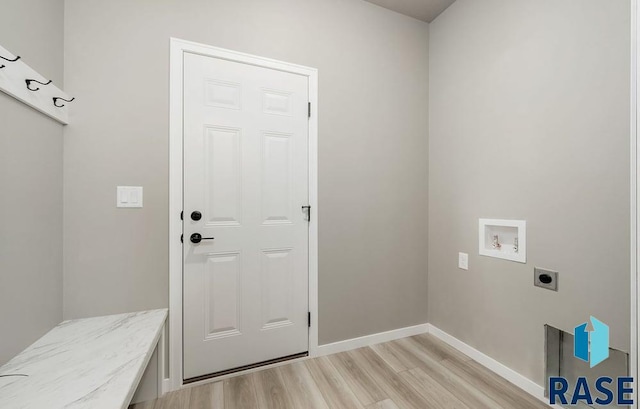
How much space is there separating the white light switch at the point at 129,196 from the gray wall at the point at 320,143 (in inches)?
1.3

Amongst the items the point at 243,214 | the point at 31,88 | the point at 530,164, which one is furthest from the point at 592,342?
the point at 31,88

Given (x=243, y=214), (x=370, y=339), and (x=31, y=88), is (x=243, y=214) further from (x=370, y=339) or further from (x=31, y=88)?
(x=370, y=339)

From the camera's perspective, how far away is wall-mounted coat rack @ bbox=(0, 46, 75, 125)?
3.60 ft

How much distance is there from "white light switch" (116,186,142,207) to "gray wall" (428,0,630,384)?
2.26 meters

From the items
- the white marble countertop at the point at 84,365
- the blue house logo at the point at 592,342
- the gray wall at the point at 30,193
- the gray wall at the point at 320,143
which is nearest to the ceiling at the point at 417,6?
the gray wall at the point at 320,143

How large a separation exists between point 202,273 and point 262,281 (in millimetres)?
404

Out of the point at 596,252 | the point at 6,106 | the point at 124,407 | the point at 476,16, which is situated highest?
the point at 476,16

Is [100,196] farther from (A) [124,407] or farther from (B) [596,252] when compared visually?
(B) [596,252]

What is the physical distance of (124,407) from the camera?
0.95 m

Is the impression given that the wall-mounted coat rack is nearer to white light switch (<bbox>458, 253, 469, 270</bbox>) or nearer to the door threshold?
the door threshold

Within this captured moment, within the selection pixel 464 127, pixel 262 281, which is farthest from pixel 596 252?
pixel 262 281

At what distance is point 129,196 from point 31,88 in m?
0.64

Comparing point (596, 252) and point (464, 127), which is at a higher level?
point (464, 127)

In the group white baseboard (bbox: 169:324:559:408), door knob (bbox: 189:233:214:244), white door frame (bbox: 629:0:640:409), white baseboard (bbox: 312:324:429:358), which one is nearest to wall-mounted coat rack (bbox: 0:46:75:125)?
door knob (bbox: 189:233:214:244)
